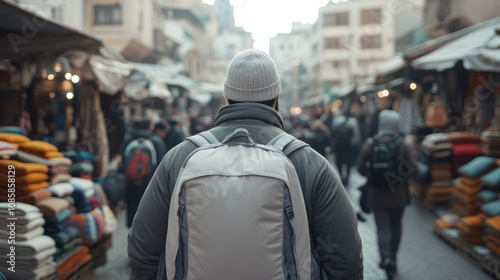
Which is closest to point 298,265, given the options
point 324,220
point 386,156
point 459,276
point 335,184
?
point 324,220

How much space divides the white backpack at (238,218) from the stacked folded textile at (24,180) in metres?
3.06

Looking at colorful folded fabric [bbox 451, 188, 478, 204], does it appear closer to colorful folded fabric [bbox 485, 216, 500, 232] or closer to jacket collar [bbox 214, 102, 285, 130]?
colorful folded fabric [bbox 485, 216, 500, 232]

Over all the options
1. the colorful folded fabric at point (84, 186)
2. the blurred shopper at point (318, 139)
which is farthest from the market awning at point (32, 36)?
the blurred shopper at point (318, 139)

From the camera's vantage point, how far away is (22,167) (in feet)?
16.2

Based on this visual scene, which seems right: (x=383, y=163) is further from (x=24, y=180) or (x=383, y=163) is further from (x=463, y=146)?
(x=463, y=146)

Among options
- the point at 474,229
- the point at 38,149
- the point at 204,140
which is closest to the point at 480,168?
the point at 474,229

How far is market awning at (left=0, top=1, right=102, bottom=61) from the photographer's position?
5.73 meters

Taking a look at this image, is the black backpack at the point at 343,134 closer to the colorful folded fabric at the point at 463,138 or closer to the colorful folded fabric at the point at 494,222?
the colorful folded fabric at the point at 463,138

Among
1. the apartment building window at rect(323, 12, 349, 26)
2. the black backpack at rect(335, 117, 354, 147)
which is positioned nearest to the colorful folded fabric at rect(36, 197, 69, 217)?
the black backpack at rect(335, 117, 354, 147)

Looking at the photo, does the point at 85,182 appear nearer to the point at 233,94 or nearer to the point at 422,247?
the point at 233,94

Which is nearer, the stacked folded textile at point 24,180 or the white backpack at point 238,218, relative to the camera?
the white backpack at point 238,218

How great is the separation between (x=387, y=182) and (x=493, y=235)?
5.06ft

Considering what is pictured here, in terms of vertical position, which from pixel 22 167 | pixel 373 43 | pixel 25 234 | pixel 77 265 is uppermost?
pixel 373 43

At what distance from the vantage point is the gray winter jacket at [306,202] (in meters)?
2.35
